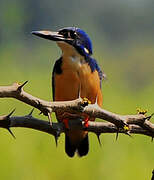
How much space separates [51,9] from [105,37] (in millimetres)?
6861

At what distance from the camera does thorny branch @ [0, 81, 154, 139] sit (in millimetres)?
2703

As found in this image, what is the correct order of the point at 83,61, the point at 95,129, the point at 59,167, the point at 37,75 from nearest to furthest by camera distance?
the point at 95,129, the point at 83,61, the point at 59,167, the point at 37,75

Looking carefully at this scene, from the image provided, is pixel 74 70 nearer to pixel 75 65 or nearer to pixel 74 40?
pixel 75 65

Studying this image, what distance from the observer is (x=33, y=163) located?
826 cm

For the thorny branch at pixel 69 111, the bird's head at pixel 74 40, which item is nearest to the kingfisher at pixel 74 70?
the bird's head at pixel 74 40

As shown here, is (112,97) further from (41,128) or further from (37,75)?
(41,128)

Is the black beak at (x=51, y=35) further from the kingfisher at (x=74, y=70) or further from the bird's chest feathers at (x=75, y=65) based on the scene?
the bird's chest feathers at (x=75, y=65)

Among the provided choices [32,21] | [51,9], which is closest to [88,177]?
[32,21]

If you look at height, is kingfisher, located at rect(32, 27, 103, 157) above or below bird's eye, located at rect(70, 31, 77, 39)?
below

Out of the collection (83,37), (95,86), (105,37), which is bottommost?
(105,37)

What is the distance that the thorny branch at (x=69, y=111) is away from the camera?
2.70m

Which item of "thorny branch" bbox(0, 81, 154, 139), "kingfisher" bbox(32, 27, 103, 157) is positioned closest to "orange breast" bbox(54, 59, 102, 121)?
"kingfisher" bbox(32, 27, 103, 157)

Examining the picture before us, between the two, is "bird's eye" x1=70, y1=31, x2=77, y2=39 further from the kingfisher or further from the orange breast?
the orange breast

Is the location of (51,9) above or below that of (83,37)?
below
